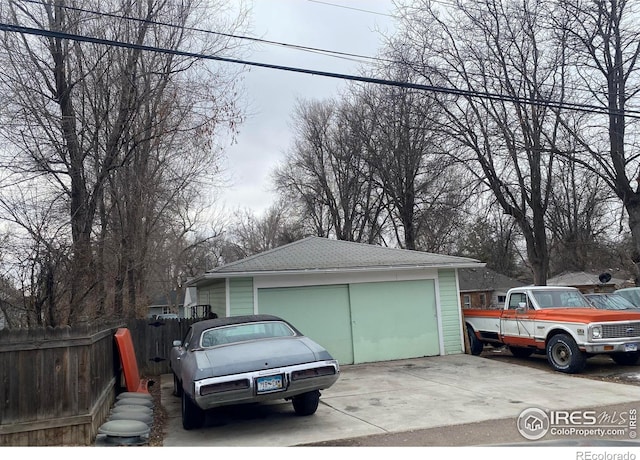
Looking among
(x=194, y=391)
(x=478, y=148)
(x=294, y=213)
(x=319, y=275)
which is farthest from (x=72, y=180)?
(x=294, y=213)

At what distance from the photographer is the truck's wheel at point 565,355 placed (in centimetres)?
1114

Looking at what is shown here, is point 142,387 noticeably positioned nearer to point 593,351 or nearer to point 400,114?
point 593,351

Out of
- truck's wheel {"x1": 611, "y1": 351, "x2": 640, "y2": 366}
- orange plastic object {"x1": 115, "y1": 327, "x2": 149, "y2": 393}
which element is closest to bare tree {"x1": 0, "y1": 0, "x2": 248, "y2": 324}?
orange plastic object {"x1": 115, "y1": 327, "x2": 149, "y2": 393}

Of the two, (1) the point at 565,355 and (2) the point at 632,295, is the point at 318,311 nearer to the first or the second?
A: (1) the point at 565,355

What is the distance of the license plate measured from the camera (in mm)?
6711

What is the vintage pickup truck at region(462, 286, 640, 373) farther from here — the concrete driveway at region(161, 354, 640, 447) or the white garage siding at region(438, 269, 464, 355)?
the concrete driveway at region(161, 354, 640, 447)

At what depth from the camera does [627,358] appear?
40.3 feet

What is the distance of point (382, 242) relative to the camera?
3731 centimetres

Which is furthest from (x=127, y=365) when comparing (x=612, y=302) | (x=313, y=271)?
(x=612, y=302)

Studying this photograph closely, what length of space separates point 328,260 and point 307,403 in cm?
669

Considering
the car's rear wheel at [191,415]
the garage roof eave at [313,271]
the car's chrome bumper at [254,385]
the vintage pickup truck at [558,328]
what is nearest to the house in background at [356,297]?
the garage roof eave at [313,271]

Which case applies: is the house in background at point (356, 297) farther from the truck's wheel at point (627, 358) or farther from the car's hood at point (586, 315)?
the truck's wheel at point (627, 358)

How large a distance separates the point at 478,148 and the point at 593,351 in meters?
12.4

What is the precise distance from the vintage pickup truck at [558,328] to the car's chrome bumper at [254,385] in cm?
667
